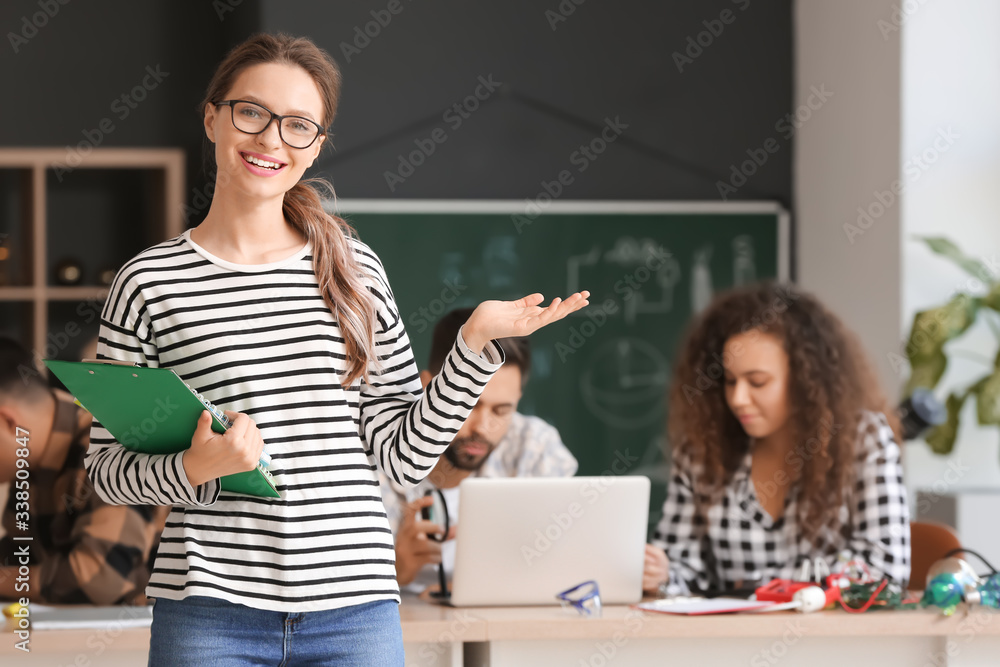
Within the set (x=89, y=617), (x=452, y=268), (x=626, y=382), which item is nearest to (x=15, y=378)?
(x=89, y=617)

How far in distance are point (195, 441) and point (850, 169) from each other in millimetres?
3290

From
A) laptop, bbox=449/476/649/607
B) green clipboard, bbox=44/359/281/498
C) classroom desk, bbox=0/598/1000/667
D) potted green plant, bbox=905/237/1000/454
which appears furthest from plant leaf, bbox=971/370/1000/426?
green clipboard, bbox=44/359/281/498

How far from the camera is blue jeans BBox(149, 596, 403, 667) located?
44.4 inches

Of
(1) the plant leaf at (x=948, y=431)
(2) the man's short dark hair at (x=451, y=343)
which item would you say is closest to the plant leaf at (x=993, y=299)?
(1) the plant leaf at (x=948, y=431)

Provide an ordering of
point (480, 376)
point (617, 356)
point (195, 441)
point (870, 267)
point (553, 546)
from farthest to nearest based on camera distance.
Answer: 1. point (617, 356)
2. point (870, 267)
3. point (553, 546)
4. point (480, 376)
5. point (195, 441)

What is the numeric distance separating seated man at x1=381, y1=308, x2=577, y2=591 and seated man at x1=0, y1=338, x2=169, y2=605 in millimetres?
555

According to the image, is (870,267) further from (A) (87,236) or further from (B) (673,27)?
(A) (87,236)

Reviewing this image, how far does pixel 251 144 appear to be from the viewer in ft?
3.94

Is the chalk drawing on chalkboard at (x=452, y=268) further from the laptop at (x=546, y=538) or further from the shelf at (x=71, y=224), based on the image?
the laptop at (x=546, y=538)

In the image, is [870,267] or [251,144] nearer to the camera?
[251,144]

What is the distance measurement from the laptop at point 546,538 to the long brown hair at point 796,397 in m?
0.54

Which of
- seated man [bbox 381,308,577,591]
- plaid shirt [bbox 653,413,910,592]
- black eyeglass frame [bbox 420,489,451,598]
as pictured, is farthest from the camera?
seated man [bbox 381,308,577,591]

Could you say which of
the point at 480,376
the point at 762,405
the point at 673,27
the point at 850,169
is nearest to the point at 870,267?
the point at 850,169

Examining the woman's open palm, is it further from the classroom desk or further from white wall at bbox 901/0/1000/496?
white wall at bbox 901/0/1000/496
